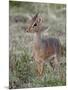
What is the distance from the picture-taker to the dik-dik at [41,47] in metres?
1.36

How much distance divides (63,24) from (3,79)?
54 centimetres

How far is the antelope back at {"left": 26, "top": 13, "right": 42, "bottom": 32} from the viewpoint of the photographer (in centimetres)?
135

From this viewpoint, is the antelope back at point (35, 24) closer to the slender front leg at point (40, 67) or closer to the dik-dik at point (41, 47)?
the dik-dik at point (41, 47)

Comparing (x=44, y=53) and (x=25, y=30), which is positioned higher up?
(x=25, y=30)

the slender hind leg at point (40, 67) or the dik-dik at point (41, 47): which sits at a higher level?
the dik-dik at point (41, 47)

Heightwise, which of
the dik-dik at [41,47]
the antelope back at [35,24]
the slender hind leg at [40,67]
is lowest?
the slender hind leg at [40,67]

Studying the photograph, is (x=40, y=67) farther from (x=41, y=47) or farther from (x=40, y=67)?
(x=41, y=47)

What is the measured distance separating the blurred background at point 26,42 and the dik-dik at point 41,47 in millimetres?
27

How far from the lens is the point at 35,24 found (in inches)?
53.6

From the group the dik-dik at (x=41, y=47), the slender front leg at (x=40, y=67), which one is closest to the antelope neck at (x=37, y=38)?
the dik-dik at (x=41, y=47)

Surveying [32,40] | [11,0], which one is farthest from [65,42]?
[11,0]

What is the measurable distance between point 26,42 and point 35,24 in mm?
134

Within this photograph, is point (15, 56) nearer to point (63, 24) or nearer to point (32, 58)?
point (32, 58)

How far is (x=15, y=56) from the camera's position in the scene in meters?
1.33
